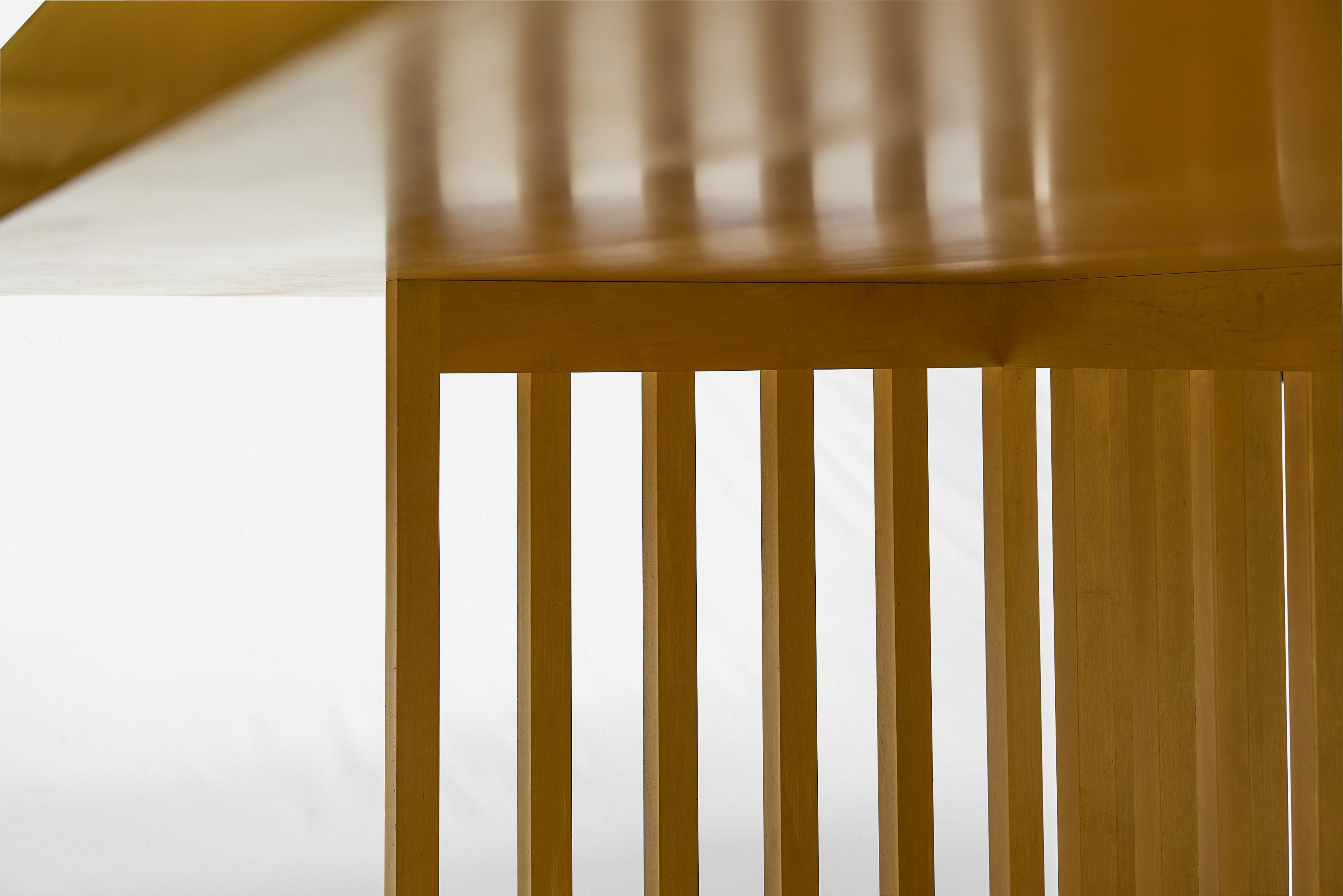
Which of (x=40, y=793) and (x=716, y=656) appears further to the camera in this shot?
(x=716, y=656)

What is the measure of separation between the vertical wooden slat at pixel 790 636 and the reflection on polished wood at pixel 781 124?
0.70 metres

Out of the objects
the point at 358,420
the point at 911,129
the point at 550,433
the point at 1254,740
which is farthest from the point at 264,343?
the point at 911,129

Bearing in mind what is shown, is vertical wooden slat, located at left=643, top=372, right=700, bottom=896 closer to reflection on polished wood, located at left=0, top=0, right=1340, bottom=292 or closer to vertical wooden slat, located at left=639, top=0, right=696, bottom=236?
reflection on polished wood, located at left=0, top=0, right=1340, bottom=292

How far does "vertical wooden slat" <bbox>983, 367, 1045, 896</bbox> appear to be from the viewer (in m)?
1.99

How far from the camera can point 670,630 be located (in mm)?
1752

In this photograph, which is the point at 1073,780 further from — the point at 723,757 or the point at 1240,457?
the point at 723,757

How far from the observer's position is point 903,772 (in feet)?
6.34

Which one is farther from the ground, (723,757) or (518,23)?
(518,23)

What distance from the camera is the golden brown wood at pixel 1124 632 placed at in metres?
1.87

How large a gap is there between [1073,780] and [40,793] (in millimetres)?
3403

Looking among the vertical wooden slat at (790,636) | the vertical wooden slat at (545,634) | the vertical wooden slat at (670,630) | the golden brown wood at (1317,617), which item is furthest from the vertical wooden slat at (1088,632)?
the vertical wooden slat at (545,634)

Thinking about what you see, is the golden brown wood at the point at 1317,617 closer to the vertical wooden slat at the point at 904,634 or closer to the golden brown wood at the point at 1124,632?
the golden brown wood at the point at 1124,632

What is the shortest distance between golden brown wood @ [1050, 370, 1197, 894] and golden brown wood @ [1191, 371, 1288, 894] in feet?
0.23

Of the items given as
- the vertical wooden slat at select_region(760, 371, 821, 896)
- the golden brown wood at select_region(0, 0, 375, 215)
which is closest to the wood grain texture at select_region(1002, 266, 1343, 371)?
the vertical wooden slat at select_region(760, 371, 821, 896)
